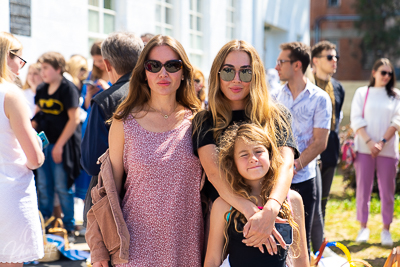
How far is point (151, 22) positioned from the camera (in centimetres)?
916

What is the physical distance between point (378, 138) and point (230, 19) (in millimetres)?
8053

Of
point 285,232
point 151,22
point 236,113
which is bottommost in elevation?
point 285,232

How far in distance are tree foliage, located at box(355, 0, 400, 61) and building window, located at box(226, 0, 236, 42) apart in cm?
1900

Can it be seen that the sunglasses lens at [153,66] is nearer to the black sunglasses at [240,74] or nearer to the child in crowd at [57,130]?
the black sunglasses at [240,74]

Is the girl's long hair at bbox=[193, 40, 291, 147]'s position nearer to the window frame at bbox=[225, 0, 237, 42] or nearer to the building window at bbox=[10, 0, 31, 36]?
the building window at bbox=[10, 0, 31, 36]

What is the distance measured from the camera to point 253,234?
230cm

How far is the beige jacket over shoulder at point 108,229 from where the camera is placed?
2479 mm

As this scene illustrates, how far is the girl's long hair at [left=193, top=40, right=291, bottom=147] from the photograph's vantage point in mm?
2521

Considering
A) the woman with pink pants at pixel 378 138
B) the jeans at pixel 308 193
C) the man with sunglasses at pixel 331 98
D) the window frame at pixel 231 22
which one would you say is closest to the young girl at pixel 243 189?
the jeans at pixel 308 193

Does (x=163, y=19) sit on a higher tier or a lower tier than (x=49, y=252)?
higher

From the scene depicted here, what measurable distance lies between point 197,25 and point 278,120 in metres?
9.20

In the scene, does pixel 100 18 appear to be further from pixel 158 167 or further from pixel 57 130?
pixel 158 167

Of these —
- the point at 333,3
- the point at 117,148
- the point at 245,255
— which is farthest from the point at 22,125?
the point at 333,3

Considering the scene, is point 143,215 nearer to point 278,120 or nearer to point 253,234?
point 253,234
